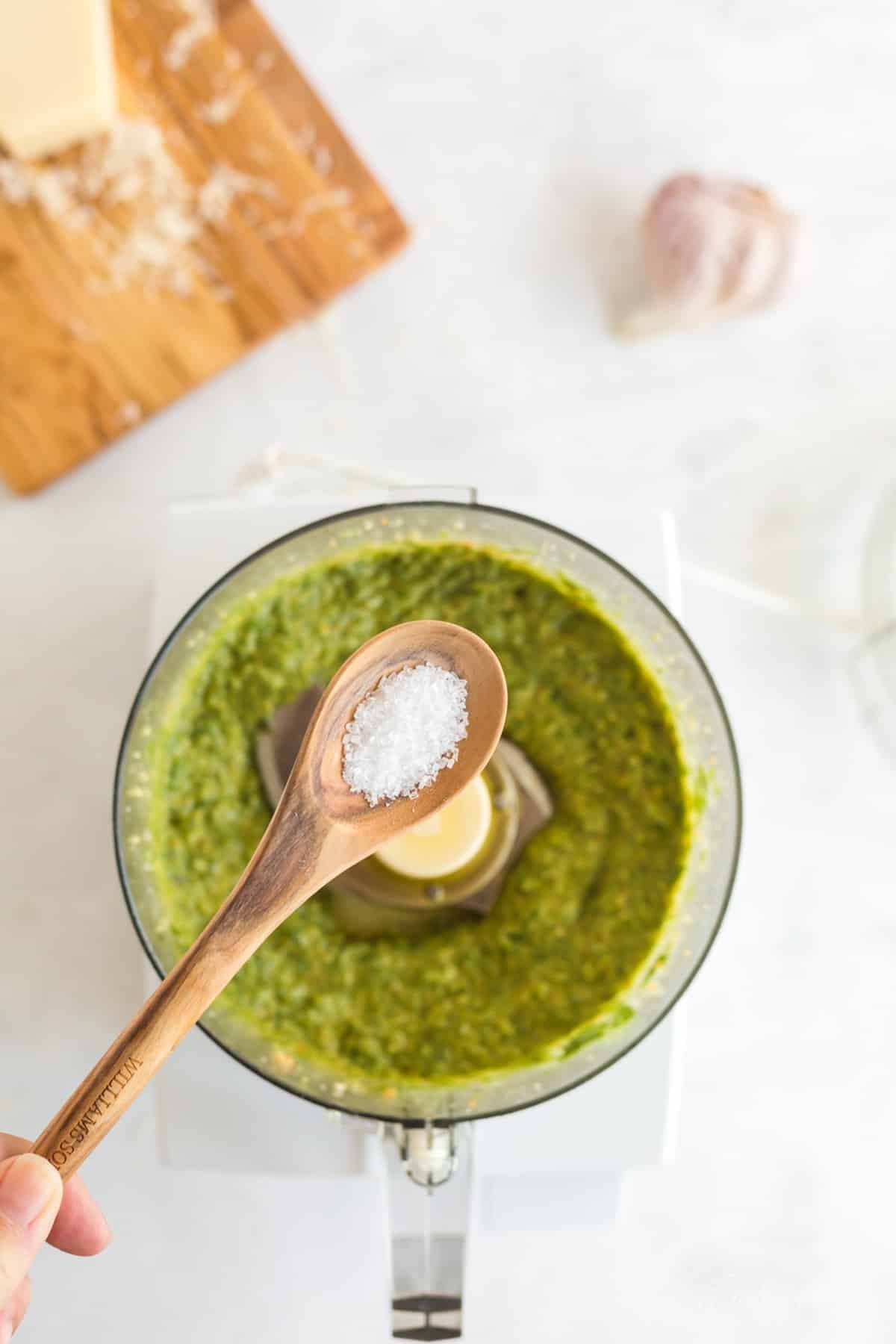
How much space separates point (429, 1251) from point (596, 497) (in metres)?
0.60

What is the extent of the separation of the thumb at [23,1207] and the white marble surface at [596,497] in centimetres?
35

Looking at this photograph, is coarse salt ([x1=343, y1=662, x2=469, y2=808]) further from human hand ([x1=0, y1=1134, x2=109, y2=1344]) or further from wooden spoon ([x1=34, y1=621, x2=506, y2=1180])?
human hand ([x1=0, y1=1134, x2=109, y2=1344])

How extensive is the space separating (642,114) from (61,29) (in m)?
0.51

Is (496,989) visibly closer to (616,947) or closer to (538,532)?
(616,947)

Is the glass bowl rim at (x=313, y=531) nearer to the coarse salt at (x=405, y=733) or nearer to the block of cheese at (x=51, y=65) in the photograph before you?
the coarse salt at (x=405, y=733)

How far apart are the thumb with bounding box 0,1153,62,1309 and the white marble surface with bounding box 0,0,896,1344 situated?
348 millimetres

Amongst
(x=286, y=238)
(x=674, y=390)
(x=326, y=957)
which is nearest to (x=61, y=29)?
(x=286, y=238)

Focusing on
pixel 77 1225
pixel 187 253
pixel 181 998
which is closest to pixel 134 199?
pixel 187 253

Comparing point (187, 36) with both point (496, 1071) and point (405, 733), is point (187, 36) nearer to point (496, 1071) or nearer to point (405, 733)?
point (405, 733)

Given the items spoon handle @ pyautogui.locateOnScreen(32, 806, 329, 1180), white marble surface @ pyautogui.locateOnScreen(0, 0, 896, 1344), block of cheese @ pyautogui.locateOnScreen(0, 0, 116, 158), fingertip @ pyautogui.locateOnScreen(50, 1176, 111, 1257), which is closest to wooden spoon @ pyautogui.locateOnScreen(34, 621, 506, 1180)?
spoon handle @ pyautogui.locateOnScreen(32, 806, 329, 1180)

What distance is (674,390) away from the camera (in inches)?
42.1

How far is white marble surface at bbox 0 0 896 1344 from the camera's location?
100cm

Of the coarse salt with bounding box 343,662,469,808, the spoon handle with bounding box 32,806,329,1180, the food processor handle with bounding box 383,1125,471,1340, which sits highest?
the coarse salt with bounding box 343,662,469,808

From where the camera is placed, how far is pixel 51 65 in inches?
38.3
